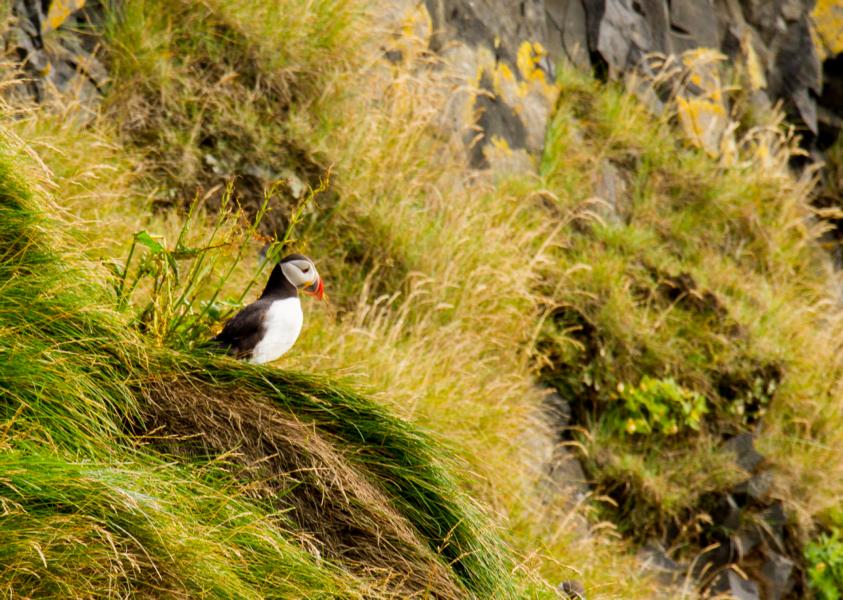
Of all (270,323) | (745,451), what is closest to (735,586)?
(745,451)

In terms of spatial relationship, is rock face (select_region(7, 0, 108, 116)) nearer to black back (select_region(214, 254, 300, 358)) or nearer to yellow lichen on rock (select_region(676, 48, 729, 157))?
black back (select_region(214, 254, 300, 358))

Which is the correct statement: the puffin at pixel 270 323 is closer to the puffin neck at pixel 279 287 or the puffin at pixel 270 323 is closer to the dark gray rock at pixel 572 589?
the puffin neck at pixel 279 287

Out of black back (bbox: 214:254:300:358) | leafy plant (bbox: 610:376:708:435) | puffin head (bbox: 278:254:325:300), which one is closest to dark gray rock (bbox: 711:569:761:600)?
leafy plant (bbox: 610:376:708:435)

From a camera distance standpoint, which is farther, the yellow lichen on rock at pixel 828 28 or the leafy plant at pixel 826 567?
the yellow lichen on rock at pixel 828 28

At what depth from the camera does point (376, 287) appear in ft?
22.6

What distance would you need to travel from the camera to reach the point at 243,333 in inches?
161

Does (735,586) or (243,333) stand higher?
(243,333)

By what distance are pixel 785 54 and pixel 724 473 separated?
594cm

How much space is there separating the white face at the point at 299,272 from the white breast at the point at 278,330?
142 millimetres

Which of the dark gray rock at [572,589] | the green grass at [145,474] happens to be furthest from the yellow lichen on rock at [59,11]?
the dark gray rock at [572,589]

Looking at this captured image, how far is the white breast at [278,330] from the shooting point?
414 cm

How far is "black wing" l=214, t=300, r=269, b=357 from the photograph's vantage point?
13.4 ft

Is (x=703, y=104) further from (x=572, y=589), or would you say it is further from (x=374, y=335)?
(x=572, y=589)

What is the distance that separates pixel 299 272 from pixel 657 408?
4.03 m
